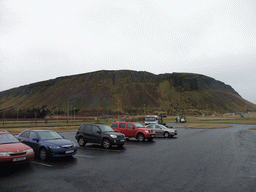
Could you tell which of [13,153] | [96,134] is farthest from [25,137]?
[96,134]

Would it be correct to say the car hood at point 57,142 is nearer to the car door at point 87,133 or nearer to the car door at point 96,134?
the car door at point 96,134

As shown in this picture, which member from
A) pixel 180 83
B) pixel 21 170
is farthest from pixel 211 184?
pixel 180 83

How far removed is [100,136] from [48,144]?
475 centimetres

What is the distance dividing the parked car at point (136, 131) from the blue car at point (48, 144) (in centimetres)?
898

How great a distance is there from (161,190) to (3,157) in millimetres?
6345

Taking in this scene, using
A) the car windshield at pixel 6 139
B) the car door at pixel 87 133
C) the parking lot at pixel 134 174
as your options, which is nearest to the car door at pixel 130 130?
the car door at pixel 87 133

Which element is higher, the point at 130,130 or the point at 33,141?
the point at 33,141

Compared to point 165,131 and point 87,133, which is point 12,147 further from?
point 165,131

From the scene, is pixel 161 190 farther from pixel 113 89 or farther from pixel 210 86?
pixel 210 86

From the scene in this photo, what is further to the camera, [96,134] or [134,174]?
[96,134]

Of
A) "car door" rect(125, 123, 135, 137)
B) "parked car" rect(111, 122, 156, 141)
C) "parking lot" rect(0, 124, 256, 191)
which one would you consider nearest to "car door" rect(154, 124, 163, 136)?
"parked car" rect(111, 122, 156, 141)

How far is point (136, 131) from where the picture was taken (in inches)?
790

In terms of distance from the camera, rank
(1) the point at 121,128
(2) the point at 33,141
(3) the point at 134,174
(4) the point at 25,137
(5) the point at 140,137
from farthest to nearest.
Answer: (1) the point at 121,128, (5) the point at 140,137, (4) the point at 25,137, (2) the point at 33,141, (3) the point at 134,174

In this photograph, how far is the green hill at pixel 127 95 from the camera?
5871 inches
